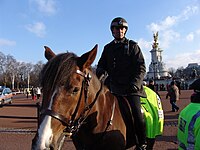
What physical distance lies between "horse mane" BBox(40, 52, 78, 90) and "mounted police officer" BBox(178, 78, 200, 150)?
121 centimetres

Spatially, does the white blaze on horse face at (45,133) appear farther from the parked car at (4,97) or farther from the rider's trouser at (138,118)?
the parked car at (4,97)

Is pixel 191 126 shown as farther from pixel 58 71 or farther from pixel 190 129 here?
pixel 58 71

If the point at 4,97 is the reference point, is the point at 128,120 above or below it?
above

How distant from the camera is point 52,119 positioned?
2.10 metres

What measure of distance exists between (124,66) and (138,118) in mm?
761

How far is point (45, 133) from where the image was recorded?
1.99m

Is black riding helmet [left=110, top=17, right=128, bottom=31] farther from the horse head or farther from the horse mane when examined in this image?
the horse mane

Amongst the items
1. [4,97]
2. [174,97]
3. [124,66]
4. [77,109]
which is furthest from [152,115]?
[4,97]

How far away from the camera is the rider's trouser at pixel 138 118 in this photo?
10.9ft

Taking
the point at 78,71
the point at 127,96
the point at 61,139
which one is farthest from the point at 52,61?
the point at 127,96

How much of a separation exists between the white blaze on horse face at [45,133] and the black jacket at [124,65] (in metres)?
1.53

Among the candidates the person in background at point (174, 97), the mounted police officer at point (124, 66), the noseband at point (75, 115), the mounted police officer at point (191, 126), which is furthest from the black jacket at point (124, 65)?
the person in background at point (174, 97)

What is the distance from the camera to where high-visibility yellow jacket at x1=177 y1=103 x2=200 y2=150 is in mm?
2217

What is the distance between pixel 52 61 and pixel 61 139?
737mm
